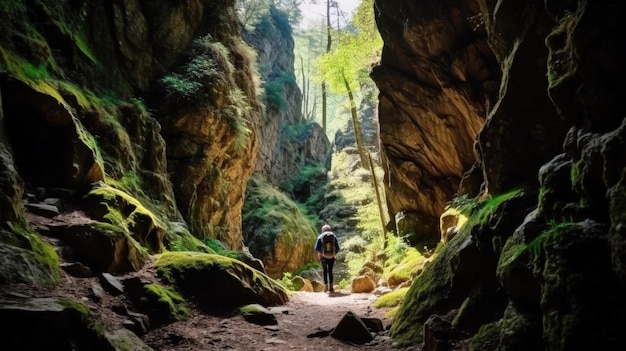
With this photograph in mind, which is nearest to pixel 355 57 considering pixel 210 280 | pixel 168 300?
pixel 210 280

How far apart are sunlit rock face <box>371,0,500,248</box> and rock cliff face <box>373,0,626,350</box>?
0.12m

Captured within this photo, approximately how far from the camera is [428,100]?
13.6 metres

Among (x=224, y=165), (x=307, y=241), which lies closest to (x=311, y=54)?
(x=307, y=241)

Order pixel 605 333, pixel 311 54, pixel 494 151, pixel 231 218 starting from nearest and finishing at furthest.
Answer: pixel 605 333 → pixel 494 151 → pixel 231 218 → pixel 311 54

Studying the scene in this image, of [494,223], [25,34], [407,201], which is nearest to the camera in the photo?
[494,223]

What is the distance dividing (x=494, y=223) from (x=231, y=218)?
47.4 ft

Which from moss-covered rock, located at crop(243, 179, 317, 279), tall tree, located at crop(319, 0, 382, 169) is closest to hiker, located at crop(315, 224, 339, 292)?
tall tree, located at crop(319, 0, 382, 169)

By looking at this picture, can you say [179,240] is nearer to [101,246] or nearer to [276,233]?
[101,246]

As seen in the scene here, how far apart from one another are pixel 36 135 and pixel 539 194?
917 cm

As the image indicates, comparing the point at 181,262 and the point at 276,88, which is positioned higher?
the point at 276,88

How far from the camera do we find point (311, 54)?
49.2m

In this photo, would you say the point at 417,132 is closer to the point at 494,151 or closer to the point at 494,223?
the point at 494,151

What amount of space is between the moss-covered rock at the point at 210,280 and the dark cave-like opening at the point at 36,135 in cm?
299

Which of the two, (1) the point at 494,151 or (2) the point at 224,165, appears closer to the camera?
(1) the point at 494,151
